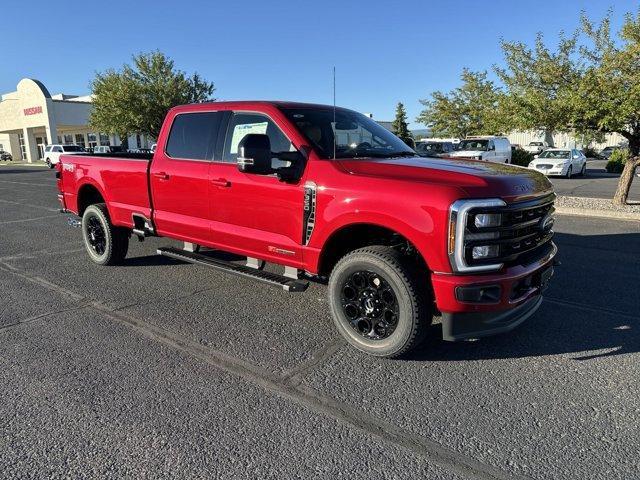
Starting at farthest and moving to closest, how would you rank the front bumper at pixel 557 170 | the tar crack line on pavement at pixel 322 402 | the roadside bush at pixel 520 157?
1. the roadside bush at pixel 520 157
2. the front bumper at pixel 557 170
3. the tar crack line on pavement at pixel 322 402

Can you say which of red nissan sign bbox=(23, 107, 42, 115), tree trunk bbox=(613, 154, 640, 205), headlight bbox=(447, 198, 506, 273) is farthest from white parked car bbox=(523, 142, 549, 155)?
red nissan sign bbox=(23, 107, 42, 115)

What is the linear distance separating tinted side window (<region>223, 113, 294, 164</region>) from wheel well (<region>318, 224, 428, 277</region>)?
0.90 metres

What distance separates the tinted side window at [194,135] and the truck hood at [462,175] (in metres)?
1.65

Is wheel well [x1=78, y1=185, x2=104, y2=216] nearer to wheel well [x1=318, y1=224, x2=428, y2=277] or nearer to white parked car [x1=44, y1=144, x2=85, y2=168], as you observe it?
wheel well [x1=318, y1=224, x2=428, y2=277]

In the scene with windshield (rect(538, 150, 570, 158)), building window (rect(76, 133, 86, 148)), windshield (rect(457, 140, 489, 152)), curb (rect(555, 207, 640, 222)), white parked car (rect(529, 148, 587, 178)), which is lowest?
curb (rect(555, 207, 640, 222))

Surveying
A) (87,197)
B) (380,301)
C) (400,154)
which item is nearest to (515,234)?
(380,301)

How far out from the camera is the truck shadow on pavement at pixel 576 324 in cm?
377

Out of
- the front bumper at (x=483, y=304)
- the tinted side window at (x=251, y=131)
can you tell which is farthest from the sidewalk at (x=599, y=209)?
the tinted side window at (x=251, y=131)

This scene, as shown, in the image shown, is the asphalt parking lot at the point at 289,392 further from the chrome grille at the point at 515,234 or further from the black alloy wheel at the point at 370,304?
the chrome grille at the point at 515,234

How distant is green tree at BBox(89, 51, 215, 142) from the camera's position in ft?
109

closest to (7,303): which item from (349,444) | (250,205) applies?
(250,205)

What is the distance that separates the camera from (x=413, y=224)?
10.9ft

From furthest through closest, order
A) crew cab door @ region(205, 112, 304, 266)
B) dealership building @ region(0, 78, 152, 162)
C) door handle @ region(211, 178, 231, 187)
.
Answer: dealership building @ region(0, 78, 152, 162) < door handle @ region(211, 178, 231, 187) < crew cab door @ region(205, 112, 304, 266)

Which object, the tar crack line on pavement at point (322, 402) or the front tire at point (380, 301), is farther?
the front tire at point (380, 301)
